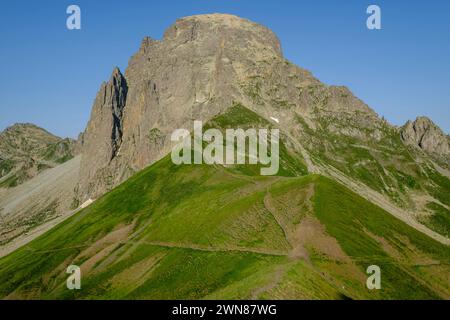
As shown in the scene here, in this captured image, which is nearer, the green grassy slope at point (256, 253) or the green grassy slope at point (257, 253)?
the green grassy slope at point (257, 253)

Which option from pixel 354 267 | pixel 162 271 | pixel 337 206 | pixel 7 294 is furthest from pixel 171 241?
pixel 7 294

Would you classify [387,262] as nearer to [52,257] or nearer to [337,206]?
[337,206]

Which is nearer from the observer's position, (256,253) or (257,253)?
(257,253)

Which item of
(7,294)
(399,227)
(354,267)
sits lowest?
(7,294)

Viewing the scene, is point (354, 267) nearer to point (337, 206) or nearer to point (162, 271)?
point (337, 206)

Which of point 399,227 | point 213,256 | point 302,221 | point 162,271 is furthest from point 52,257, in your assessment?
point 399,227

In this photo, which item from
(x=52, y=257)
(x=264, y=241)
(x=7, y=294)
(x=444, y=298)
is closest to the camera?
(x=444, y=298)

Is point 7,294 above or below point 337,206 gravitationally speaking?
below

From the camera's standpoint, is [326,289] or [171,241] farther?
[171,241]

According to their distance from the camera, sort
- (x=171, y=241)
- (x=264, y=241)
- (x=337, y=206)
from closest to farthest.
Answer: (x=264, y=241) → (x=337, y=206) → (x=171, y=241)

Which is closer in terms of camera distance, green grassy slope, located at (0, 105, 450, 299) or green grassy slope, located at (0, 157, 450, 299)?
green grassy slope, located at (0, 105, 450, 299)

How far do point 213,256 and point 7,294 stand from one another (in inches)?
3322
